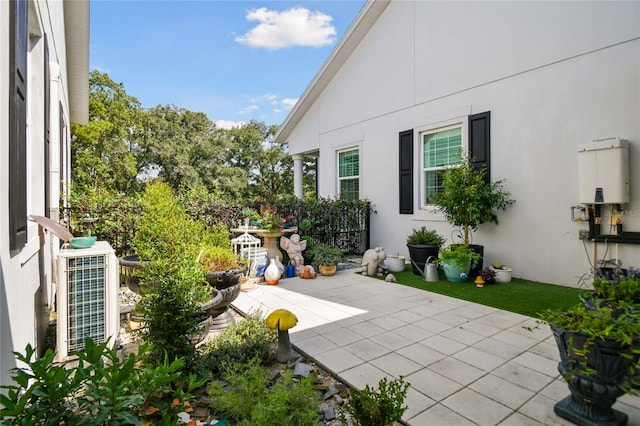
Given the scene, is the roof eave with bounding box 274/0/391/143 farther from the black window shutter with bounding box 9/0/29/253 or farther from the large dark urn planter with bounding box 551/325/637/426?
the large dark urn planter with bounding box 551/325/637/426

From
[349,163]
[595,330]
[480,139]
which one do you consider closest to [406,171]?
[480,139]

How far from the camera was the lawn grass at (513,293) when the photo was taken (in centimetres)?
399

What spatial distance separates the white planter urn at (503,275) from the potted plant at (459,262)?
34 centimetres

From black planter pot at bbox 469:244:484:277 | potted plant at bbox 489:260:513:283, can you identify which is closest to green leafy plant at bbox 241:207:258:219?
black planter pot at bbox 469:244:484:277

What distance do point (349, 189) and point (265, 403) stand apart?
7.20 m

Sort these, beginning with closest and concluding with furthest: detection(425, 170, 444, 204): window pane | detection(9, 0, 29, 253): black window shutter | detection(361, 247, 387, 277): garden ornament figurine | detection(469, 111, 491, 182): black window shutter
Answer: detection(9, 0, 29, 253): black window shutter < detection(469, 111, 491, 182): black window shutter < detection(361, 247, 387, 277): garden ornament figurine < detection(425, 170, 444, 204): window pane

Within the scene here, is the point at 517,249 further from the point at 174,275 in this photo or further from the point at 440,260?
the point at 174,275

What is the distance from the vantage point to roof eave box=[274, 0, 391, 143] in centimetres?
750

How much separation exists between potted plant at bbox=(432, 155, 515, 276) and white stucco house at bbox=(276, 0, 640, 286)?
0.17m

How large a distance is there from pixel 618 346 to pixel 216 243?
3.81m

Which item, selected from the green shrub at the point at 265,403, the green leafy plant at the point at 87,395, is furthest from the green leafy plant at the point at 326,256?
the green leafy plant at the point at 87,395

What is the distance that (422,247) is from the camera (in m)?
5.73

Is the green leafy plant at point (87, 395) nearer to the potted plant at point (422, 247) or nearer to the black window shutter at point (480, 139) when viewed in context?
the potted plant at point (422, 247)

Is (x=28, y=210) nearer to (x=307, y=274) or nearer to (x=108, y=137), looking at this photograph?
(x=307, y=274)
